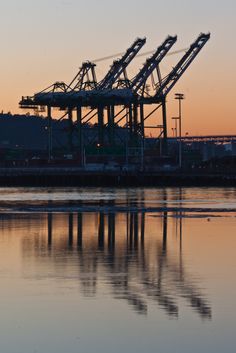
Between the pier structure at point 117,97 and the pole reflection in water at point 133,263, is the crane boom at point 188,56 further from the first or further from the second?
the pole reflection in water at point 133,263

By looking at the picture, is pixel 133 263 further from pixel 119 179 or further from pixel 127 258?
pixel 119 179

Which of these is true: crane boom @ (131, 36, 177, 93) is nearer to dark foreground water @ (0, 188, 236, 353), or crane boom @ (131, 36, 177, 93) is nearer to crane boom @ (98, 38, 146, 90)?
crane boom @ (98, 38, 146, 90)

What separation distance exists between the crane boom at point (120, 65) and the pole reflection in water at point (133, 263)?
11260cm

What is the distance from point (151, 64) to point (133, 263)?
129873mm

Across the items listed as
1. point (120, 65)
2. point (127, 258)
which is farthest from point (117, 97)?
point (127, 258)

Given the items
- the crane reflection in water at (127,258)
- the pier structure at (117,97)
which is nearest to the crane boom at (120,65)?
the pier structure at (117,97)

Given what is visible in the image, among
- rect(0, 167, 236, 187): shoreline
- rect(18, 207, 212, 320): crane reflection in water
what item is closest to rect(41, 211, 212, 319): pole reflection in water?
rect(18, 207, 212, 320): crane reflection in water

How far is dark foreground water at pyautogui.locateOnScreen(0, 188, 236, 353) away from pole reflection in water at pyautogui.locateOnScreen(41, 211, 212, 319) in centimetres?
2

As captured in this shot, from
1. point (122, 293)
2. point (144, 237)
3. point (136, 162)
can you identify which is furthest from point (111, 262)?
point (136, 162)

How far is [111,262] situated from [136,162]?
126252 mm

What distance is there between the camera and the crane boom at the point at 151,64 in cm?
15438

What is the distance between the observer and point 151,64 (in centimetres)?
15638

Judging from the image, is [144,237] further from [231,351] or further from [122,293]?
[231,351]

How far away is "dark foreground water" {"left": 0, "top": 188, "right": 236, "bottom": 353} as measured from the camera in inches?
685
